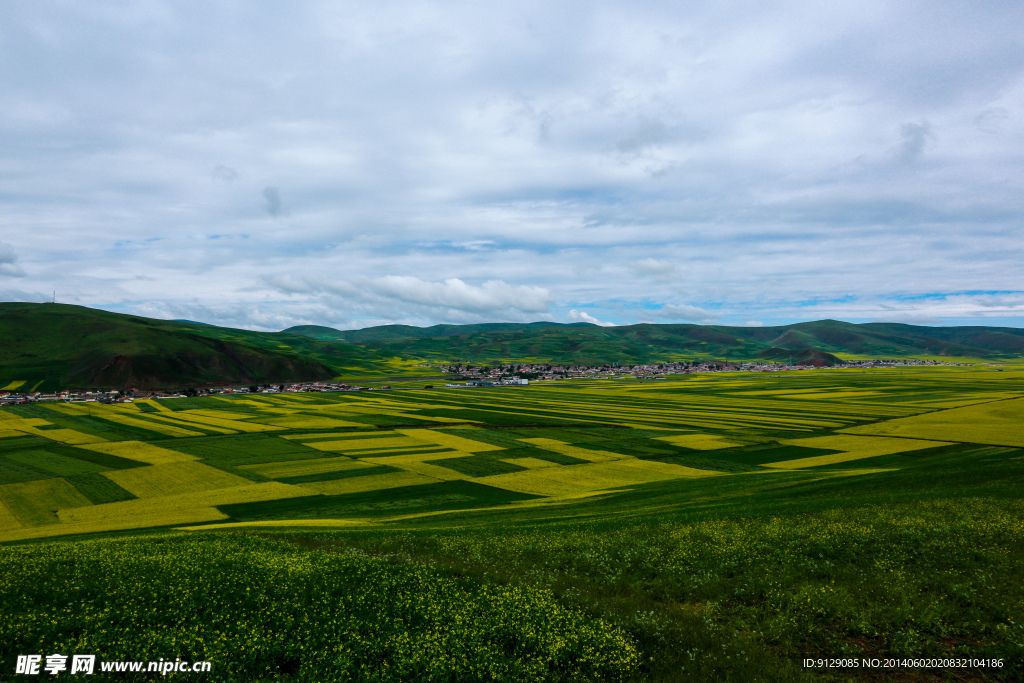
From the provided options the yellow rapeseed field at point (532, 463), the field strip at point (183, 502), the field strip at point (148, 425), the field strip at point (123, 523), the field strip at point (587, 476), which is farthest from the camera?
the field strip at point (148, 425)

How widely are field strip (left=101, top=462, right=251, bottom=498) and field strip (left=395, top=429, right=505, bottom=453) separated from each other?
1152 inches

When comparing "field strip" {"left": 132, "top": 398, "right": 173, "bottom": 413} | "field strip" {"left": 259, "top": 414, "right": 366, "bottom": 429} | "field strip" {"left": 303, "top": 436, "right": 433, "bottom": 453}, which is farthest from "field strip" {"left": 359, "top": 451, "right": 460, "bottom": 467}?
"field strip" {"left": 132, "top": 398, "right": 173, "bottom": 413}

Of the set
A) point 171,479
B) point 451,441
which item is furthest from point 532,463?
point 171,479

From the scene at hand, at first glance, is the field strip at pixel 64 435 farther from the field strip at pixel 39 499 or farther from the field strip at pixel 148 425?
the field strip at pixel 39 499

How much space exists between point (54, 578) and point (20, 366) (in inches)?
9948

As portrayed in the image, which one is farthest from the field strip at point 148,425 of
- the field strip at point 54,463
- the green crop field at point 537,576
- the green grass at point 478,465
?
the green grass at point 478,465

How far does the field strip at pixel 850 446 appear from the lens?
59409 millimetres

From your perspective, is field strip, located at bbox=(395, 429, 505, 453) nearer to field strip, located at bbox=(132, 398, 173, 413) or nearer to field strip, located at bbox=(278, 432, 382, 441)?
field strip, located at bbox=(278, 432, 382, 441)

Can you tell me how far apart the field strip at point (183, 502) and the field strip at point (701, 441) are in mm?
53955

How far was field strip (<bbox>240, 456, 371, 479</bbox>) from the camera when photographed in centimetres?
5950

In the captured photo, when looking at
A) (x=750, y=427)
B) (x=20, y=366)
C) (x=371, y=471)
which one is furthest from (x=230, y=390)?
(x=750, y=427)

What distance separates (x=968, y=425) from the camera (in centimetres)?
7838

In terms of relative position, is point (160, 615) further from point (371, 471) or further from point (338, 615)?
point (371, 471)

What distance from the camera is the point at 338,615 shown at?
13.5m
